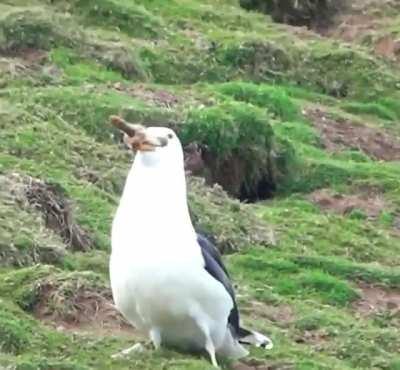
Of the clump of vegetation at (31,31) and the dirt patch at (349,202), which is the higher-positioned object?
the clump of vegetation at (31,31)

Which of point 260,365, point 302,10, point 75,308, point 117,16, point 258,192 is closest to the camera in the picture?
point 260,365

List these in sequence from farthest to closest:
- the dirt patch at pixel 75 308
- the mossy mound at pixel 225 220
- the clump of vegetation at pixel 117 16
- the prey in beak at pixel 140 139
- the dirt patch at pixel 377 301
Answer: the clump of vegetation at pixel 117 16 < the mossy mound at pixel 225 220 < the dirt patch at pixel 377 301 < the dirt patch at pixel 75 308 < the prey in beak at pixel 140 139

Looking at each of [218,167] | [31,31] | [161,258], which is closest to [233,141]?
[218,167]

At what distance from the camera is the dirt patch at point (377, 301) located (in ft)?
44.9

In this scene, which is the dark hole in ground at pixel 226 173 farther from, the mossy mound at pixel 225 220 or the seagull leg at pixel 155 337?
the seagull leg at pixel 155 337

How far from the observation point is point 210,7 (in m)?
24.2

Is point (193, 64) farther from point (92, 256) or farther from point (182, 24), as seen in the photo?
point (92, 256)

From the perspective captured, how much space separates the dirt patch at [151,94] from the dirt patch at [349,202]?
181 cm

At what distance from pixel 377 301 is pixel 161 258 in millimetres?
5114

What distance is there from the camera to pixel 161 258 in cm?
921

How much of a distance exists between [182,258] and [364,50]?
48.3 ft

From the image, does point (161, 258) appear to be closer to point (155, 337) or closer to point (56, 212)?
point (155, 337)

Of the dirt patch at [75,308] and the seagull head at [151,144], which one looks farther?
the dirt patch at [75,308]

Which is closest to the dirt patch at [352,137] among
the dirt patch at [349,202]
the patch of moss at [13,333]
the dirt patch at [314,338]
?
the dirt patch at [349,202]
